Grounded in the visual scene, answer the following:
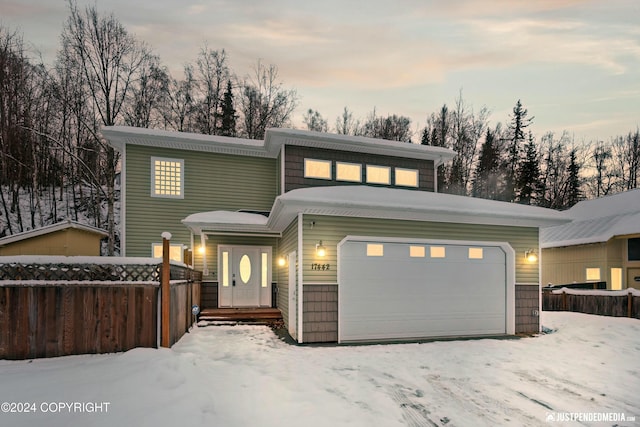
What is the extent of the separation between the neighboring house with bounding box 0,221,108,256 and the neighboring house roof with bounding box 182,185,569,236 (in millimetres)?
7591

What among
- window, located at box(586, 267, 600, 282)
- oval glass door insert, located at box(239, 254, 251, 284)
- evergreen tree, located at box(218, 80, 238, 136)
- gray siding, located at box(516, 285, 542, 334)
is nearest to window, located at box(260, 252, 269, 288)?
oval glass door insert, located at box(239, 254, 251, 284)

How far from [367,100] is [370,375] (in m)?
25.9

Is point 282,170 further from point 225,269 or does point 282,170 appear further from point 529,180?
point 529,180

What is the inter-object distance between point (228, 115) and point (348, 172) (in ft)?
48.1

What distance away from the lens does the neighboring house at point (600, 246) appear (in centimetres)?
1522

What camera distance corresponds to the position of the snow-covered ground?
3619mm

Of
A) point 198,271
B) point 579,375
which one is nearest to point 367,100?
point 198,271

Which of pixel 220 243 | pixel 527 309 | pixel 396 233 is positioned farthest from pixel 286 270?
pixel 527 309

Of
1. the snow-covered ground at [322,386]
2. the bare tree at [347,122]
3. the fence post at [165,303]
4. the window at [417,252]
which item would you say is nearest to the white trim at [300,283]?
the snow-covered ground at [322,386]

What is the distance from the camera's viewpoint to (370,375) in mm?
5250

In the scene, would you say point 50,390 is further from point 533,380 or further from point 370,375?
point 533,380

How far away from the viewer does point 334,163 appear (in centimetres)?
1165

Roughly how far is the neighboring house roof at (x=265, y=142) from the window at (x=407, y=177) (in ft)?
1.94

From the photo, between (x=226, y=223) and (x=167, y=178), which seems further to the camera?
(x=167, y=178)
